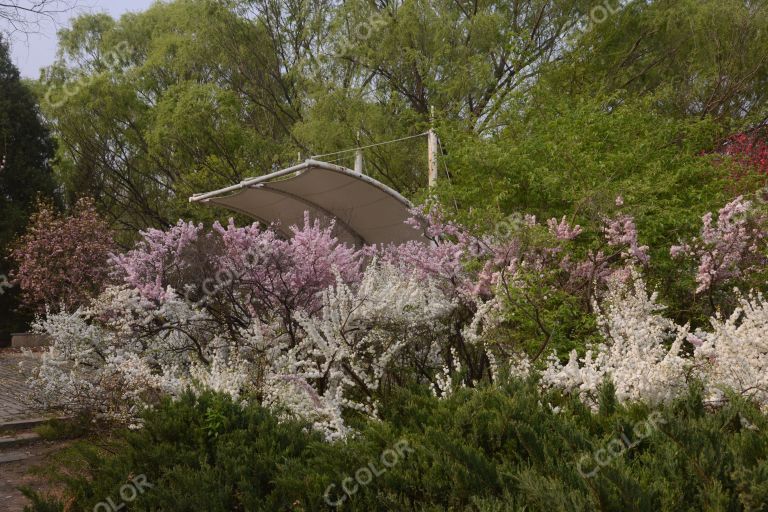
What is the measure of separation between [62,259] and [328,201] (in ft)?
24.9

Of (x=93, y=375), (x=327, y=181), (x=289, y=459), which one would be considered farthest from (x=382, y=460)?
(x=327, y=181)

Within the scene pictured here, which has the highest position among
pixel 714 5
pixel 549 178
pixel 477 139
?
pixel 714 5

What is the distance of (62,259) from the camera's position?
18.5m

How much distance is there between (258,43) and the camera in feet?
78.2

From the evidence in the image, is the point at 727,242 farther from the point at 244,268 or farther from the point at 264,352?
the point at 244,268

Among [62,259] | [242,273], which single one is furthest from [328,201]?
[242,273]

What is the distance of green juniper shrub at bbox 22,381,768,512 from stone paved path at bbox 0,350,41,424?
192 inches

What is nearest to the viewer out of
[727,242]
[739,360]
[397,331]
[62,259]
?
[739,360]

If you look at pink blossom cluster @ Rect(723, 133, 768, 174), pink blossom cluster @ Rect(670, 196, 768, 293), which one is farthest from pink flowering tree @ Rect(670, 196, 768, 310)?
pink blossom cluster @ Rect(723, 133, 768, 174)

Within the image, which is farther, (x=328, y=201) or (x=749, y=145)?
(x=328, y=201)

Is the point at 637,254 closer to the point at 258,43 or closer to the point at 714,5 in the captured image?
the point at 714,5

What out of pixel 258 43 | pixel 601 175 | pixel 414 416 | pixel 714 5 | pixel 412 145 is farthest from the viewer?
pixel 258 43

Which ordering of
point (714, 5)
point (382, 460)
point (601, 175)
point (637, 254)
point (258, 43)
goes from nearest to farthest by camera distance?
1. point (382, 460)
2. point (637, 254)
3. point (601, 175)
4. point (714, 5)
5. point (258, 43)

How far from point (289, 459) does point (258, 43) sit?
21998mm
